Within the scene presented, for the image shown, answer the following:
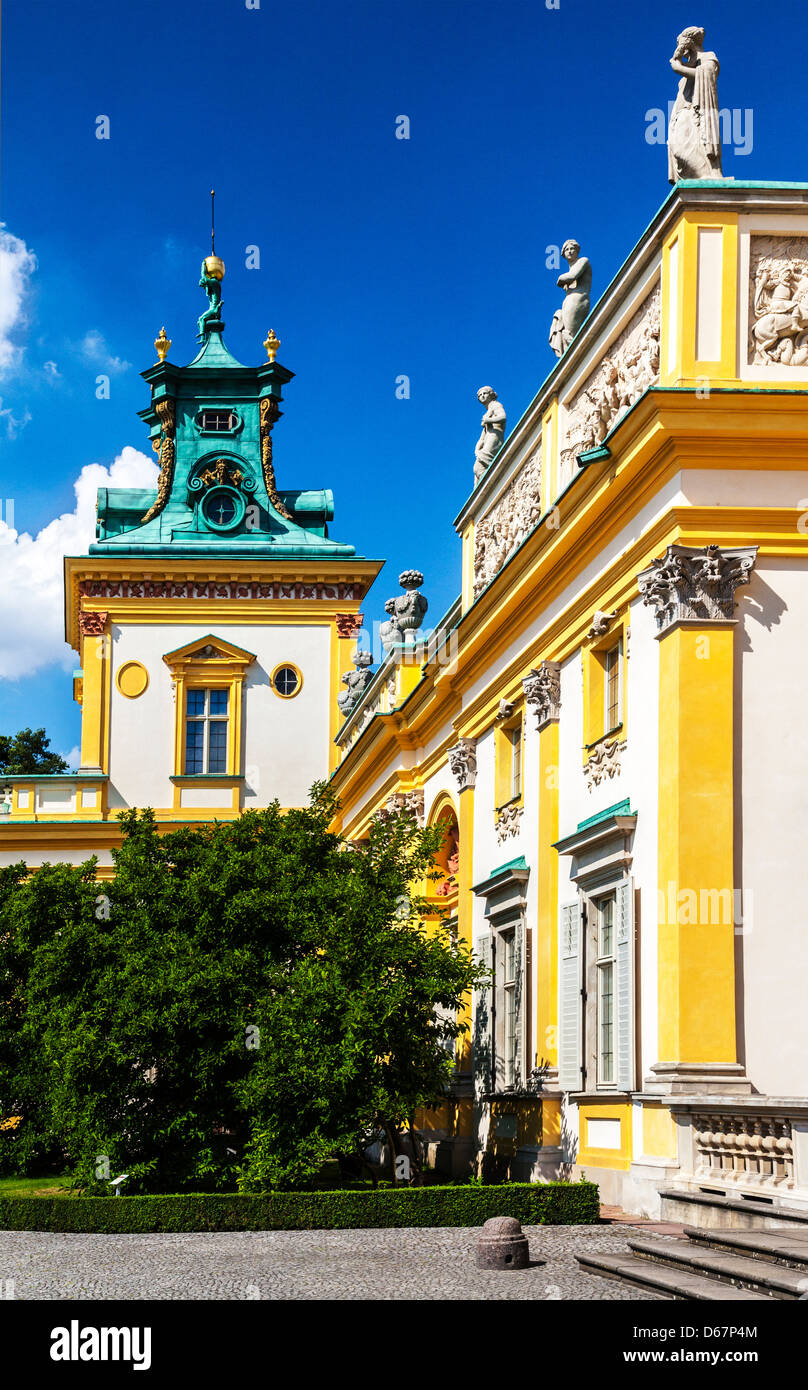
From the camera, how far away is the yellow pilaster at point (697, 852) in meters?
16.1

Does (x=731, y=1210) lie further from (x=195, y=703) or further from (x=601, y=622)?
(x=195, y=703)

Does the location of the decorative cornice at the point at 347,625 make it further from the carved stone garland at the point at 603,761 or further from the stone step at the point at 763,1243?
the stone step at the point at 763,1243

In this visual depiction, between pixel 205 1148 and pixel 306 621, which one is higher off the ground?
pixel 306 621

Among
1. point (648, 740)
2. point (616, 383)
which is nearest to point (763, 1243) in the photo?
point (648, 740)

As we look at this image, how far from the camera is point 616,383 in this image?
1975 centimetres

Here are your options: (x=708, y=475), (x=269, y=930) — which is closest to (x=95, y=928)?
(x=269, y=930)

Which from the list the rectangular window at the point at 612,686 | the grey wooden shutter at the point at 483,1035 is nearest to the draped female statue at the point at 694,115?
the rectangular window at the point at 612,686

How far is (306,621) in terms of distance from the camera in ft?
160

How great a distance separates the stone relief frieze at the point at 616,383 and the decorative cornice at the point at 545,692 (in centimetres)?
264

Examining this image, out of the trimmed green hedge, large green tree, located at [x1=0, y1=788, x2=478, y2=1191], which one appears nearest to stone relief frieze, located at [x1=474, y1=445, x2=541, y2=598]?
large green tree, located at [x1=0, y1=788, x2=478, y2=1191]

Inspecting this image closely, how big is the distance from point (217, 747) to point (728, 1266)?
37.7m

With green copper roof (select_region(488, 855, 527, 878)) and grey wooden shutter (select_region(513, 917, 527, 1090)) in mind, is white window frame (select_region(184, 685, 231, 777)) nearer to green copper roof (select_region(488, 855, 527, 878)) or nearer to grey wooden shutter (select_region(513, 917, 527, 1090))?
green copper roof (select_region(488, 855, 527, 878))
